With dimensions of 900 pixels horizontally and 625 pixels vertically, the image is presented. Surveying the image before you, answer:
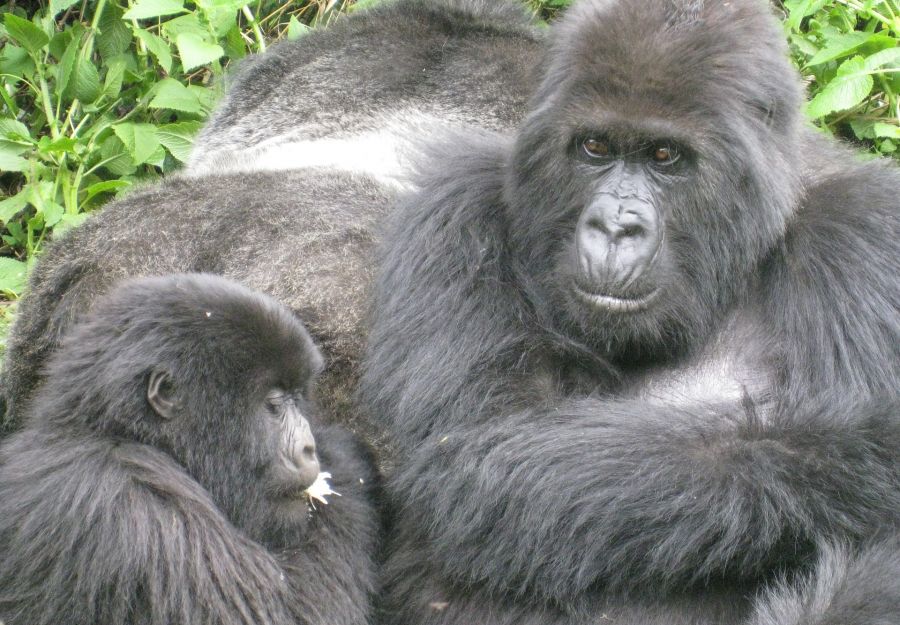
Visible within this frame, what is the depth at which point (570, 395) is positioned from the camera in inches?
126

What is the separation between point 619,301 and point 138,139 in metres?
2.72

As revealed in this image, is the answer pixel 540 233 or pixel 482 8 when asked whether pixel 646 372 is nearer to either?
pixel 540 233

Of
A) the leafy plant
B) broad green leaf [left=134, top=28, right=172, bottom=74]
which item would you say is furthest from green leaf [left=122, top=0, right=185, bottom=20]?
the leafy plant

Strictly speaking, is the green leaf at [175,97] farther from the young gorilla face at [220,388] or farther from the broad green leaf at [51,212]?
the young gorilla face at [220,388]

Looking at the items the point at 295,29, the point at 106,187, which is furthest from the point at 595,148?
the point at 106,187

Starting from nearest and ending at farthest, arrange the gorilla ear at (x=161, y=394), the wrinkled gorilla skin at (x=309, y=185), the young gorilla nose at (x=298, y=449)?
the gorilla ear at (x=161, y=394) < the young gorilla nose at (x=298, y=449) < the wrinkled gorilla skin at (x=309, y=185)

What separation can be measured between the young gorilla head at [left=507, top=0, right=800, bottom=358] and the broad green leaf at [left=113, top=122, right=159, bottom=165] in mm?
2317

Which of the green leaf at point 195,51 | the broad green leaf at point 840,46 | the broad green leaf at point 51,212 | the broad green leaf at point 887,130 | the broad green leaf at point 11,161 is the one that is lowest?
the broad green leaf at point 51,212

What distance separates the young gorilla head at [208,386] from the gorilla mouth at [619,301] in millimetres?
716

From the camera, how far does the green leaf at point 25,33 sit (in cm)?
515

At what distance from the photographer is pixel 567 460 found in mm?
2934

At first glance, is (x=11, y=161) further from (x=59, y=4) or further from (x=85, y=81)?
(x=59, y=4)

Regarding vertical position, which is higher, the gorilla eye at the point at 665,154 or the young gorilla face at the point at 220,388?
the gorilla eye at the point at 665,154

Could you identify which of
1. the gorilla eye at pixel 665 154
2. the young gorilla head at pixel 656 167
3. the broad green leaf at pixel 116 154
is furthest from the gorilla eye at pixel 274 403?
the broad green leaf at pixel 116 154
